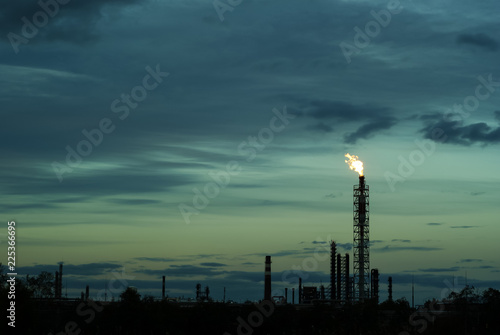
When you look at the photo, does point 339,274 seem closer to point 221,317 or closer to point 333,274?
point 333,274

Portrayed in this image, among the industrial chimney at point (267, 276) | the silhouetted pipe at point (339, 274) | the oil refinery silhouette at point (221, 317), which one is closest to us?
the oil refinery silhouette at point (221, 317)

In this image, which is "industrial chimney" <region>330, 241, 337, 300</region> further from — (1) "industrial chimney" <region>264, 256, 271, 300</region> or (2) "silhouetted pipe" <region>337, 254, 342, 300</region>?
(1) "industrial chimney" <region>264, 256, 271, 300</region>

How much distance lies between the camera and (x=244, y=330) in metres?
84.1

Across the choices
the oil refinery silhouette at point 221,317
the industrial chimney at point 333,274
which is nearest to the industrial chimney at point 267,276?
the oil refinery silhouette at point 221,317

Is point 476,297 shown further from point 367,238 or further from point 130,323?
point 130,323

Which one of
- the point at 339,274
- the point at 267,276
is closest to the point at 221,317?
the point at 267,276

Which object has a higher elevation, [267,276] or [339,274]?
[339,274]

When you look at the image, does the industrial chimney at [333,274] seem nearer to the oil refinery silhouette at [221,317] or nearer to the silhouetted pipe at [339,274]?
the silhouetted pipe at [339,274]

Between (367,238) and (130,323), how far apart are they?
42041 mm

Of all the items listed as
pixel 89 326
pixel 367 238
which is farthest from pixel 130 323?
pixel 367 238

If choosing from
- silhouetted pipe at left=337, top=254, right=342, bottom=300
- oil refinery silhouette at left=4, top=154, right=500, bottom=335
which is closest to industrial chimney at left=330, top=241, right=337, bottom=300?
silhouetted pipe at left=337, top=254, right=342, bottom=300

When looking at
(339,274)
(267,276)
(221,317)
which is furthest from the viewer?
(339,274)

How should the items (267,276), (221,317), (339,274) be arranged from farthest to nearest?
(339,274) → (267,276) → (221,317)

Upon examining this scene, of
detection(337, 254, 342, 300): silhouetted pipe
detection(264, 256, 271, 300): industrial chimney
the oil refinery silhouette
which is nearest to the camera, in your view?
the oil refinery silhouette
